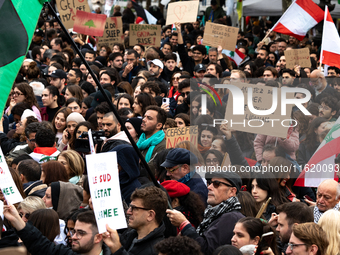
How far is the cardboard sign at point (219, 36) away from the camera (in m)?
10.9

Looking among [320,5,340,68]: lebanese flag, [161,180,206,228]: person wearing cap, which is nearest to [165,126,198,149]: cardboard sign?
[161,180,206,228]: person wearing cap

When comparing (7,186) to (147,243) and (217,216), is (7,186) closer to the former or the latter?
(147,243)

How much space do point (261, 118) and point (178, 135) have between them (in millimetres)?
989

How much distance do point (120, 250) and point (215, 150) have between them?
2.46 metres

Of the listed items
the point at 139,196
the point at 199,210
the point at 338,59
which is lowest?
the point at 199,210

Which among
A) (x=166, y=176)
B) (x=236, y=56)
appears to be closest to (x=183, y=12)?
(x=236, y=56)

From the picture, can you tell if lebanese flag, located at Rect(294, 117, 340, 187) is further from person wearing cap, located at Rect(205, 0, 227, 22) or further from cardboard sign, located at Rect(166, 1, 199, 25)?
person wearing cap, located at Rect(205, 0, 227, 22)

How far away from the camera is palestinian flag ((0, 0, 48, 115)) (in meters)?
3.35

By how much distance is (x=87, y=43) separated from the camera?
13.5 meters

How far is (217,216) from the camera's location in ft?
12.5

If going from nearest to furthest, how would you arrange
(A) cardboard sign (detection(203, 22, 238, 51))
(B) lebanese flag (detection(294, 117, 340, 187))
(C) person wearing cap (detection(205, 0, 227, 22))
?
(B) lebanese flag (detection(294, 117, 340, 187))
(A) cardboard sign (detection(203, 22, 238, 51))
(C) person wearing cap (detection(205, 0, 227, 22))

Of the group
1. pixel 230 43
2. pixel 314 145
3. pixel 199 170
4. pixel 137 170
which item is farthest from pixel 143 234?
pixel 230 43

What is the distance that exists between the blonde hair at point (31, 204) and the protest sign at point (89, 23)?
7745 millimetres

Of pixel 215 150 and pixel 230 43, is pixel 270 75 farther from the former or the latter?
pixel 215 150
